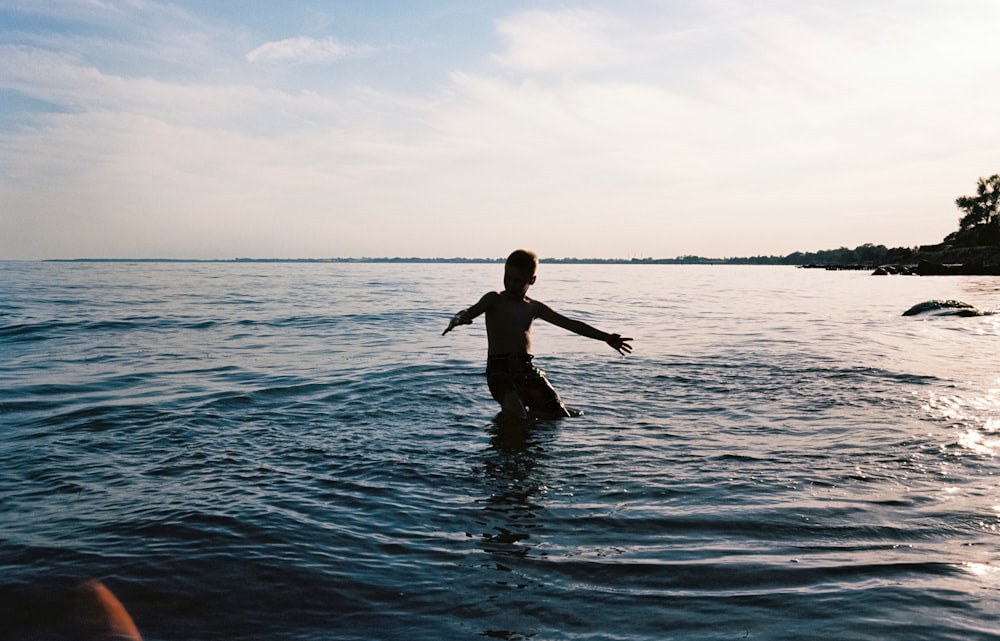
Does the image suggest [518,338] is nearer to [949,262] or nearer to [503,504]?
[503,504]

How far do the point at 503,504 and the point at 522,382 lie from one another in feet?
10.6

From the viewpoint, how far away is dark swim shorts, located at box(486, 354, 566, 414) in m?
8.36

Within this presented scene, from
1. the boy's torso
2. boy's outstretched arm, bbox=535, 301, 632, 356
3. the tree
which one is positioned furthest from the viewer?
the tree

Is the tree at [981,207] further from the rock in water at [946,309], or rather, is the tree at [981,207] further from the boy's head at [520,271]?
the boy's head at [520,271]

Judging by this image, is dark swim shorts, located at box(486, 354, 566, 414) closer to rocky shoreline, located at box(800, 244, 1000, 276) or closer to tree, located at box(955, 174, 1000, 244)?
rocky shoreline, located at box(800, 244, 1000, 276)

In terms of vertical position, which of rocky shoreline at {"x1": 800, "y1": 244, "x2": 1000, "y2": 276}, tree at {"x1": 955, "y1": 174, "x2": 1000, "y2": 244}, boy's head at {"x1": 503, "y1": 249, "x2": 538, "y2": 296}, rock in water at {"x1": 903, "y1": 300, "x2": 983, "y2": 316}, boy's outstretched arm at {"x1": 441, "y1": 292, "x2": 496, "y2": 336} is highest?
tree at {"x1": 955, "y1": 174, "x2": 1000, "y2": 244}

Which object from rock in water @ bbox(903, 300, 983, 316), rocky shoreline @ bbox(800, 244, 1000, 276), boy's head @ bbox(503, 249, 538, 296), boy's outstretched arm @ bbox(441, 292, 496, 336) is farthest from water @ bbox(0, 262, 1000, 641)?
rocky shoreline @ bbox(800, 244, 1000, 276)

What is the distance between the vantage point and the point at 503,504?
525 cm

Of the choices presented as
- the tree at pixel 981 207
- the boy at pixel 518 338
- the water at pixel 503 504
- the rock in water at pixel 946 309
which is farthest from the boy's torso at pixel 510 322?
the tree at pixel 981 207

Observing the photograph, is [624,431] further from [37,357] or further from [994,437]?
[37,357]

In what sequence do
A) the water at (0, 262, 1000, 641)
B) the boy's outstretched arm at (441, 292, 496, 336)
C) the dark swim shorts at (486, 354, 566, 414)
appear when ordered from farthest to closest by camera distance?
1. the dark swim shorts at (486, 354, 566, 414)
2. the boy's outstretched arm at (441, 292, 496, 336)
3. the water at (0, 262, 1000, 641)

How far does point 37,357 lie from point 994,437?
16.5 meters

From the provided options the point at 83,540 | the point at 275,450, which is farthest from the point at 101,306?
the point at 83,540

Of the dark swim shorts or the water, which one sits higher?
the dark swim shorts
